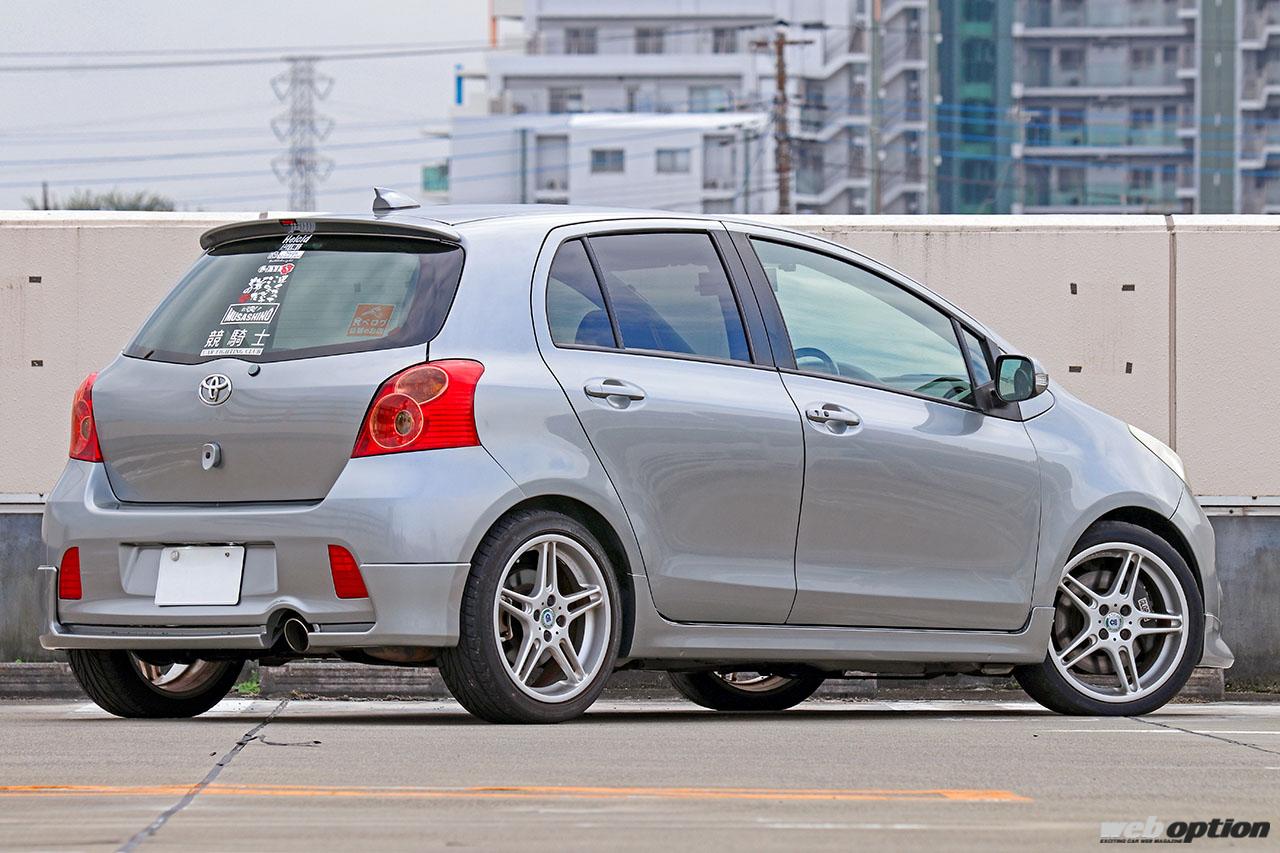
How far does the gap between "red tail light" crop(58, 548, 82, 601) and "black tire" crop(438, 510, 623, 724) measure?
117cm

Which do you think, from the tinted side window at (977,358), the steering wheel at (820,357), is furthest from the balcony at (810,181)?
the steering wheel at (820,357)

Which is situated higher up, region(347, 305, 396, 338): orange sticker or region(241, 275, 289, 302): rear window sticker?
region(241, 275, 289, 302): rear window sticker

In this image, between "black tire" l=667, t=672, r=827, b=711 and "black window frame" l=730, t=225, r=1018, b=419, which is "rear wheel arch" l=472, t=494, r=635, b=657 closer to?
"black window frame" l=730, t=225, r=1018, b=419

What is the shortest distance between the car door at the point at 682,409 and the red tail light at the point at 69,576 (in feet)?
5.06

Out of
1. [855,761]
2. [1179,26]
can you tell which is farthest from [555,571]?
[1179,26]

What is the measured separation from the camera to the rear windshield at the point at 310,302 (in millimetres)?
6645

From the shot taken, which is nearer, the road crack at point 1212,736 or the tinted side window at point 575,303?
the road crack at point 1212,736

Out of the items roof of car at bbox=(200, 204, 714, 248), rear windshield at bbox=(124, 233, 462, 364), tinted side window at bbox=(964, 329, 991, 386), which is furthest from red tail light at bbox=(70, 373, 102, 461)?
tinted side window at bbox=(964, 329, 991, 386)

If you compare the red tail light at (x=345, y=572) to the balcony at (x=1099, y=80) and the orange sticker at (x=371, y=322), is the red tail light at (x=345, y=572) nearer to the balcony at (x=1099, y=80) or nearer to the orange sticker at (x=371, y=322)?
the orange sticker at (x=371, y=322)

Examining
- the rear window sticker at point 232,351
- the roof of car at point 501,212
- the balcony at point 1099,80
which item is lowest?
the rear window sticker at point 232,351

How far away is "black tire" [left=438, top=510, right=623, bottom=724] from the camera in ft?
21.2

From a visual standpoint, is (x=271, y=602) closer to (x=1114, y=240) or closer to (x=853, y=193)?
(x=1114, y=240)

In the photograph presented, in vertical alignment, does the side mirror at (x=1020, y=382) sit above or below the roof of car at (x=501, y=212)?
below

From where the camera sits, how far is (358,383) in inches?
256
